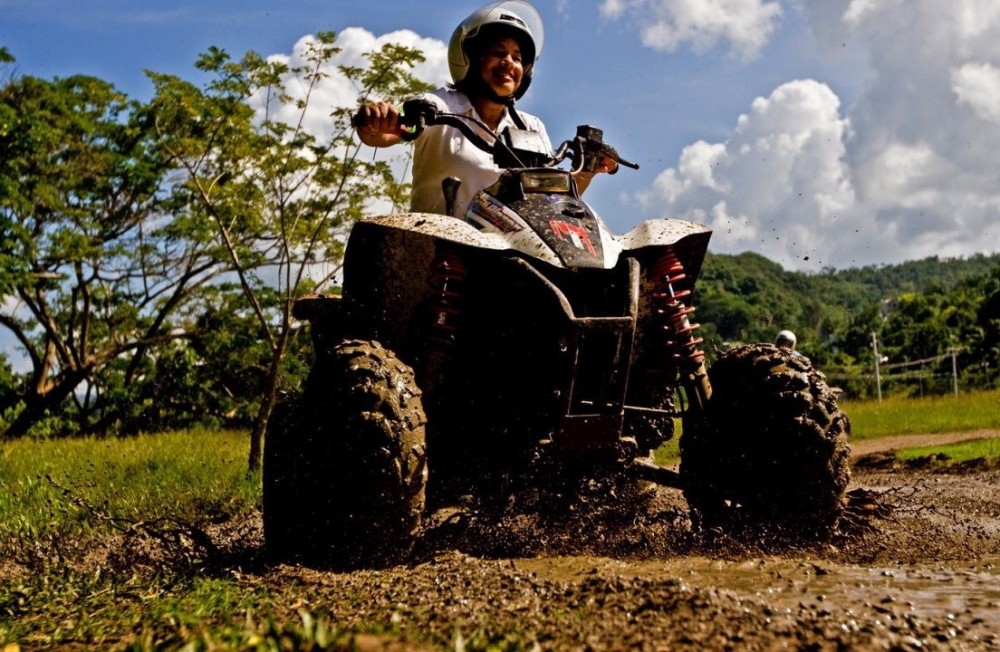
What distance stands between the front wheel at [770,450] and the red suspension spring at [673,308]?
0.33 meters

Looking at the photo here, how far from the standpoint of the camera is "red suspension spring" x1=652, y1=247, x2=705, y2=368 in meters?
5.42

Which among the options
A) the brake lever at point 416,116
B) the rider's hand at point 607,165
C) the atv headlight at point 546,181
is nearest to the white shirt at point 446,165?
the brake lever at point 416,116

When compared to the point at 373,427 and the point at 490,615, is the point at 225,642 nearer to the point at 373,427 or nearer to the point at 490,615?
the point at 490,615

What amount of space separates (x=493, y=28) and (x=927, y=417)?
18.7m

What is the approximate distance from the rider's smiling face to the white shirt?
0.76 ft

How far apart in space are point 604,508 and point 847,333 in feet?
287

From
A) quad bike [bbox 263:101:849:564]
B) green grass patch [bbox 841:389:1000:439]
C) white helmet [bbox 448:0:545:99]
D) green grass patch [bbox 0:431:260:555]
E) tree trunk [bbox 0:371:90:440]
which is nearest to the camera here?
quad bike [bbox 263:101:849:564]

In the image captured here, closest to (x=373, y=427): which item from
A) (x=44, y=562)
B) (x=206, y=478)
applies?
(x=44, y=562)

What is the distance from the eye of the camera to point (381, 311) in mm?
5371

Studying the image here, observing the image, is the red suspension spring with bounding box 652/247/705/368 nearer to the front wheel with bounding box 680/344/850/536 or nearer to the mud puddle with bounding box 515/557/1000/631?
the front wheel with bounding box 680/344/850/536

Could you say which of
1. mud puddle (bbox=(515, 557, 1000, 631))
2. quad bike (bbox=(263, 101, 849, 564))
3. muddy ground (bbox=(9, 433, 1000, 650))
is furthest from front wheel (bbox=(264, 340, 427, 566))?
mud puddle (bbox=(515, 557, 1000, 631))

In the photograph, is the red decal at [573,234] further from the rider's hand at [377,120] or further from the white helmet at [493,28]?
the white helmet at [493,28]

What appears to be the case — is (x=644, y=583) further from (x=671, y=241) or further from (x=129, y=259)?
(x=129, y=259)

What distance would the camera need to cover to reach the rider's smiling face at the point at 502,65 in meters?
6.31
